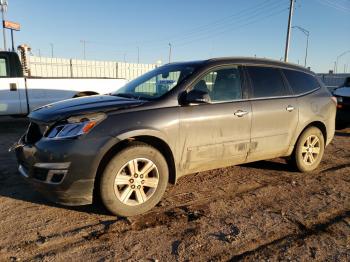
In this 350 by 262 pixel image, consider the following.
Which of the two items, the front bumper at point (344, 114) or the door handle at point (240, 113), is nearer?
the door handle at point (240, 113)

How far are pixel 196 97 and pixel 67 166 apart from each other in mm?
1656

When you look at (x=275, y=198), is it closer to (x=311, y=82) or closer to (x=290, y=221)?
(x=290, y=221)

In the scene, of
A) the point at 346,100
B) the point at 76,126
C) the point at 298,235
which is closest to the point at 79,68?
the point at 346,100

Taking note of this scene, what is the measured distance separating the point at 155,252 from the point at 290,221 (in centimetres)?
162

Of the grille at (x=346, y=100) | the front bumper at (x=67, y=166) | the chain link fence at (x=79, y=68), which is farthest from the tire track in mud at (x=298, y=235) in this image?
the chain link fence at (x=79, y=68)

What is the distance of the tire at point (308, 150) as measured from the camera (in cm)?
533

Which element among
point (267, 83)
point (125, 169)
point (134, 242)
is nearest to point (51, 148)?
point (125, 169)

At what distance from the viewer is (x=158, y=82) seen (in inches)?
184

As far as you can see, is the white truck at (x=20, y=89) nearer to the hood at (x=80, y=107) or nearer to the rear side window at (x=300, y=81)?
the hood at (x=80, y=107)

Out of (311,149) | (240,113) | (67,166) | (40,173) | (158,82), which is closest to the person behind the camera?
(67,166)

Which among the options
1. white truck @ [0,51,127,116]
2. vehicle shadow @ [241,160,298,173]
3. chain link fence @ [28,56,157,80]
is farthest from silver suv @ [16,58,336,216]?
chain link fence @ [28,56,157,80]

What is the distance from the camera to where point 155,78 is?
486 cm

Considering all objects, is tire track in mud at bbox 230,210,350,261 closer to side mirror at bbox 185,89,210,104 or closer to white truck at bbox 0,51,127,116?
side mirror at bbox 185,89,210,104

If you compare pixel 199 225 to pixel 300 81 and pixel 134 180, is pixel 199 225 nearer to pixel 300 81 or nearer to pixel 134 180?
pixel 134 180
